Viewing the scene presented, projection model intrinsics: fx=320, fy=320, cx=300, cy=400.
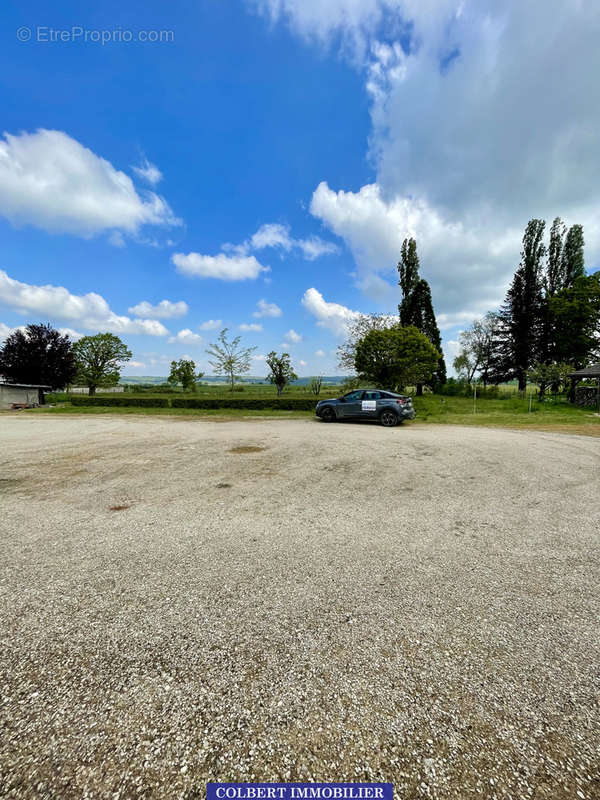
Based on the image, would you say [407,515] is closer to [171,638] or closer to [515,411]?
[171,638]

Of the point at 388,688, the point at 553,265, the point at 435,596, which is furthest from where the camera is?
the point at 553,265

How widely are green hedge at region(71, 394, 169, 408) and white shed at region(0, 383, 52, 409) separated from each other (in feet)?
13.7

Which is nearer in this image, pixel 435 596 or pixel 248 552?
pixel 435 596

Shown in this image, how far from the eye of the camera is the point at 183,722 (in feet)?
4.59

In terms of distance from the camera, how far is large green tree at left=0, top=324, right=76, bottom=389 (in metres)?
27.8

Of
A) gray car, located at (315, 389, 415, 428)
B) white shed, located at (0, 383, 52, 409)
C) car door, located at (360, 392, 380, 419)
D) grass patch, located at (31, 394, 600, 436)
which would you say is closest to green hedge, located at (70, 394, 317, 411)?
grass patch, located at (31, 394, 600, 436)

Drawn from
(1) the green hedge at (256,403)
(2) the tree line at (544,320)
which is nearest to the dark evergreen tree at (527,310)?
(2) the tree line at (544,320)

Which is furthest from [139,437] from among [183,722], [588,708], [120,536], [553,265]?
[553,265]

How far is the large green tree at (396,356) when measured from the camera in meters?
19.5

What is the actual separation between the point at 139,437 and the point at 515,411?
17142 millimetres

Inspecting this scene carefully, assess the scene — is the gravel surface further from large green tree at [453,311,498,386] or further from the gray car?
large green tree at [453,311,498,386]

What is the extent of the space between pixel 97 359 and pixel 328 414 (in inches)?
1064

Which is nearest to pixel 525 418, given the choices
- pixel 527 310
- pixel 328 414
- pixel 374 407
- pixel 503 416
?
pixel 503 416

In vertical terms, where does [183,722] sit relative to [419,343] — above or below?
below
